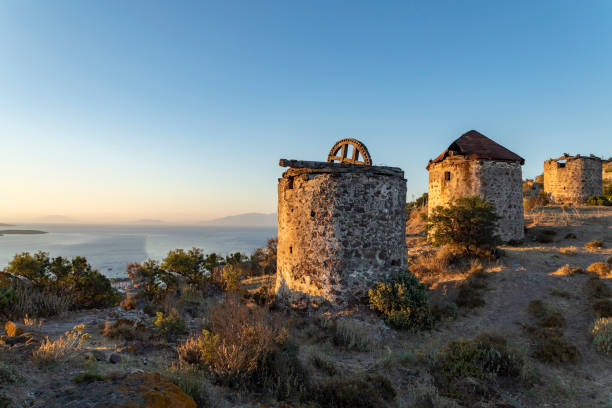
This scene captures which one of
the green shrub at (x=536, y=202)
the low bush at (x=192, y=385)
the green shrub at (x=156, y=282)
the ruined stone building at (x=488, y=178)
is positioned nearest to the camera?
the low bush at (x=192, y=385)

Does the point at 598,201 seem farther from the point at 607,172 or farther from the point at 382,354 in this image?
the point at 382,354

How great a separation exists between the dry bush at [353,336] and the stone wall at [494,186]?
39.9 feet

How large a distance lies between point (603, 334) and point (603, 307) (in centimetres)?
178

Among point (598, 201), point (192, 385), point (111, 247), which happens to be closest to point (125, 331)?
point (192, 385)

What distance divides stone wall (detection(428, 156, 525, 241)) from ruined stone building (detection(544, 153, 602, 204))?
13.6 m

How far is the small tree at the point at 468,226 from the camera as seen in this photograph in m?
14.9

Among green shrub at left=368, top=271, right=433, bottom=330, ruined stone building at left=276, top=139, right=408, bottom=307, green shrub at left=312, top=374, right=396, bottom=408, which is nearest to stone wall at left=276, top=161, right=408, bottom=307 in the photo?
ruined stone building at left=276, top=139, right=408, bottom=307

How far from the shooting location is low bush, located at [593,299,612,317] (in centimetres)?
919

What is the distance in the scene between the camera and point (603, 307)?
368 inches

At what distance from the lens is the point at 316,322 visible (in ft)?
31.4

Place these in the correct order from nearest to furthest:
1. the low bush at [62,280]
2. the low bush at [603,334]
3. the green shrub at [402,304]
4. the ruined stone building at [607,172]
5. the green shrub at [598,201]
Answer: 1. the low bush at [603,334]
2. the green shrub at [402,304]
3. the low bush at [62,280]
4. the green shrub at [598,201]
5. the ruined stone building at [607,172]

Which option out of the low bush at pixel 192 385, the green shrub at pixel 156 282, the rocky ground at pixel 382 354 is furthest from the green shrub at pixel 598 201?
the low bush at pixel 192 385

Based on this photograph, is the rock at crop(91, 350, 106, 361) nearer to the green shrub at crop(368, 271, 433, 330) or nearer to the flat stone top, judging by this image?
the flat stone top

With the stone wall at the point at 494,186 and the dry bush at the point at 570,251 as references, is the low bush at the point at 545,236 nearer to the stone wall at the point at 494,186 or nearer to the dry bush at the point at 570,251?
the stone wall at the point at 494,186
